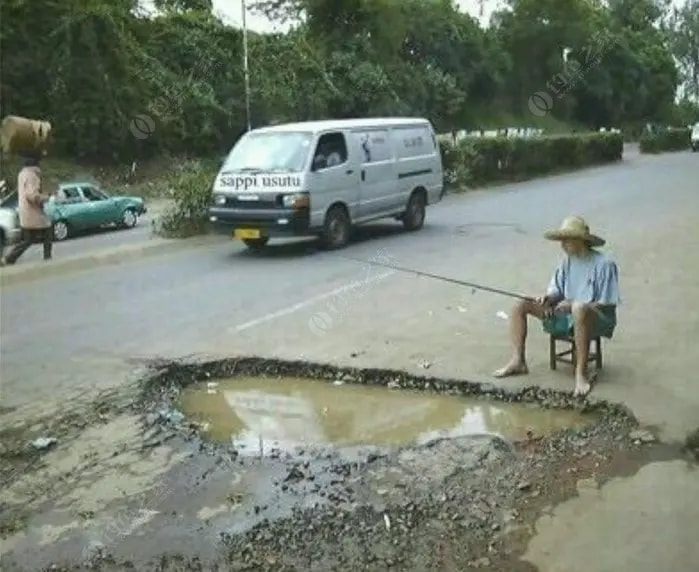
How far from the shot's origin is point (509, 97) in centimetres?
2873

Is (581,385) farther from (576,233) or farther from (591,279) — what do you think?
(576,233)

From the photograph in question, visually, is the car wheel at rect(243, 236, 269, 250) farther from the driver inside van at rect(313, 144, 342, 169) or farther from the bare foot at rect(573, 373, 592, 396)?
the bare foot at rect(573, 373, 592, 396)

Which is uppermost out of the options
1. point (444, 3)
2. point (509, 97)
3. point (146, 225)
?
point (444, 3)

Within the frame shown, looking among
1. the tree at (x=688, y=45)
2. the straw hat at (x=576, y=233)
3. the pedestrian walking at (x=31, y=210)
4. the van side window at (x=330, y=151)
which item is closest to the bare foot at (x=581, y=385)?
the straw hat at (x=576, y=233)

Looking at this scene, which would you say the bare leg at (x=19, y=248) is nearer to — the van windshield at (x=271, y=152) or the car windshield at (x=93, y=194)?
the van windshield at (x=271, y=152)

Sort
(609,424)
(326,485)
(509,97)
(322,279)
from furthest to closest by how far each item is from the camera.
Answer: (509,97) → (322,279) → (609,424) → (326,485)

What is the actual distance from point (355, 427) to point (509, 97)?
24.8 meters

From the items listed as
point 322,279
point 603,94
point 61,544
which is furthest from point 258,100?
point 61,544

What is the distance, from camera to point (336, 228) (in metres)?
12.3

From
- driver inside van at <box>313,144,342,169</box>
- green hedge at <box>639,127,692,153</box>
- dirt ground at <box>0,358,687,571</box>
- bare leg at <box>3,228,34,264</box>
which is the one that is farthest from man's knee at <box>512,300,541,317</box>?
green hedge at <box>639,127,692,153</box>

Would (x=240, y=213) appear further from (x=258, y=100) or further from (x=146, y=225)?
(x=258, y=100)

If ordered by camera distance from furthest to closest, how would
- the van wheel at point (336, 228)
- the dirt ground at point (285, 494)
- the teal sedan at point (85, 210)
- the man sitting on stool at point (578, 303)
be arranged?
the teal sedan at point (85, 210) → the van wheel at point (336, 228) → the man sitting on stool at point (578, 303) → the dirt ground at point (285, 494)

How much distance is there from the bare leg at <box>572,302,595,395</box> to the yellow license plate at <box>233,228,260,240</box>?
22.1ft

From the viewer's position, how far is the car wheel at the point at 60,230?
1708 centimetres
